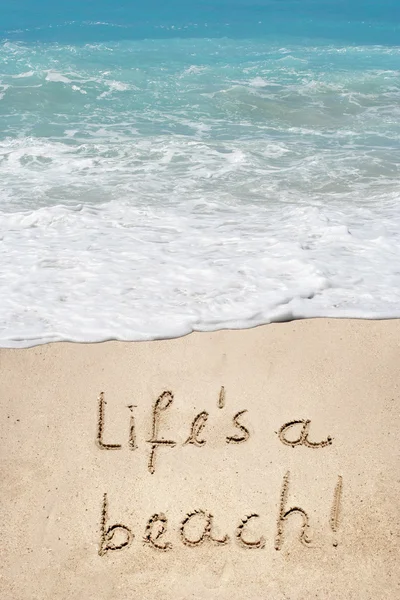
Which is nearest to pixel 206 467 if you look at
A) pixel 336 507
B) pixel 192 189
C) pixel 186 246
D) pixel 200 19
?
pixel 336 507

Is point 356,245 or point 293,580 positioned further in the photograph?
point 356,245

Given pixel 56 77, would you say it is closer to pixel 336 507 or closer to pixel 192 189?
pixel 192 189

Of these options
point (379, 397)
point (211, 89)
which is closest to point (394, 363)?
point (379, 397)

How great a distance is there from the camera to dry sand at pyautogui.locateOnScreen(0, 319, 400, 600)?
2371mm

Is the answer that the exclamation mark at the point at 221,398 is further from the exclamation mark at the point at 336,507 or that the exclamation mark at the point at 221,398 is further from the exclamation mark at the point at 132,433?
the exclamation mark at the point at 336,507

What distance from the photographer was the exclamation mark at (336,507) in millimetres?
2506

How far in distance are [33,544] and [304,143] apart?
6.33 m

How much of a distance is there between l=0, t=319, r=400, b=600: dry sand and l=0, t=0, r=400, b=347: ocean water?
285 mm

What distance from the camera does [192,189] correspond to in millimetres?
5926

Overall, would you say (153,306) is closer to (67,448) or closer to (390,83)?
(67,448)

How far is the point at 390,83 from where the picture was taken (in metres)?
11.2

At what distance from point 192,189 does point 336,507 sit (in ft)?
12.9

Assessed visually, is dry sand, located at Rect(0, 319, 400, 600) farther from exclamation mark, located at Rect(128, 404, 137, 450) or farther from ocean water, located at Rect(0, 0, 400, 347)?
ocean water, located at Rect(0, 0, 400, 347)

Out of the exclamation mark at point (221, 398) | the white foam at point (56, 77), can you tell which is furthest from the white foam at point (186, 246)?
the white foam at point (56, 77)
